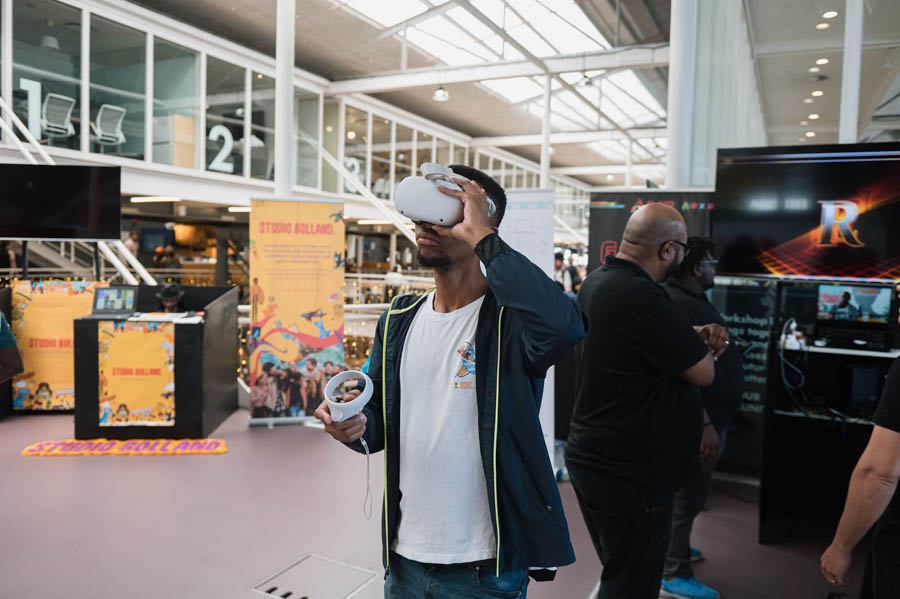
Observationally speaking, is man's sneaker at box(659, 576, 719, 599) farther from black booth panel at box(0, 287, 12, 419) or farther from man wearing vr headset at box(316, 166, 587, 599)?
black booth panel at box(0, 287, 12, 419)

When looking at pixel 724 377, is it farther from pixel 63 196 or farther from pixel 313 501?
pixel 63 196

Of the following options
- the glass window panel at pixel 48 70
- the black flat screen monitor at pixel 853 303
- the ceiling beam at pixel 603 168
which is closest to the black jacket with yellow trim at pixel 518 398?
the black flat screen monitor at pixel 853 303

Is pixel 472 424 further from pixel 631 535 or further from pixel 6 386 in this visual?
pixel 6 386

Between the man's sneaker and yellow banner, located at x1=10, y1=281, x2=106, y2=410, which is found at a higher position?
yellow banner, located at x1=10, y1=281, x2=106, y2=410

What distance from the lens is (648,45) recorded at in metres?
9.86

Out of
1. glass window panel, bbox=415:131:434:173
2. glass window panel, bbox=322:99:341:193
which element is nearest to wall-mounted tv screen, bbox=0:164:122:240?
glass window panel, bbox=322:99:341:193

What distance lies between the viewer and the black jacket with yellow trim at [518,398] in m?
1.23

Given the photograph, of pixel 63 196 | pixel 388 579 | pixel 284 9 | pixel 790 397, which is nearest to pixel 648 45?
pixel 284 9

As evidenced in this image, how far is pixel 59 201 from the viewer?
247 inches

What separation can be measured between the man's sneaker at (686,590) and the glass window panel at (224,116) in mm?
10575

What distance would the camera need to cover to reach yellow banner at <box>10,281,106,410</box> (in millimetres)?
5906

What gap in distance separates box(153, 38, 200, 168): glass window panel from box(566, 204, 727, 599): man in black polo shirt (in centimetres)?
1022

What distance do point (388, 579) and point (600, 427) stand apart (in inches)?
35.8

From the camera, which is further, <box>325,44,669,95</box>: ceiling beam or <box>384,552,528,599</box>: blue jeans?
<box>325,44,669,95</box>: ceiling beam
